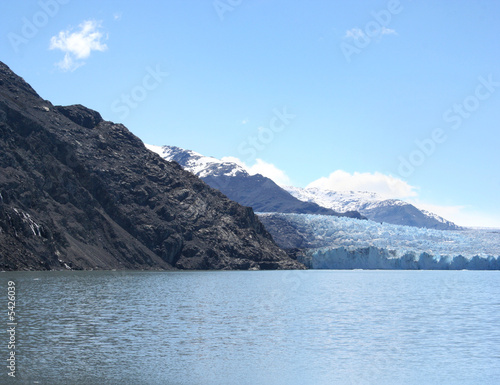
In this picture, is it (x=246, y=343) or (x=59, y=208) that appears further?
(x=59, y=208)

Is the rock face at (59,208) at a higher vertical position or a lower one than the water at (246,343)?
higher

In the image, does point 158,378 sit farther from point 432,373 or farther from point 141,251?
point 141,251

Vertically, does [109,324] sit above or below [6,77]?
below

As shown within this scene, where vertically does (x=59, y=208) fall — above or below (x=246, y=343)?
above

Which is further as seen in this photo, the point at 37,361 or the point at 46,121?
the point at 46,121

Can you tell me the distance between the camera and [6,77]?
194125 millimetres

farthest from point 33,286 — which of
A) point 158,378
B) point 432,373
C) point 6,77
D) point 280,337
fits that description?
point 6,77

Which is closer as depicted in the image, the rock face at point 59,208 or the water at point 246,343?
the water at point 246,343

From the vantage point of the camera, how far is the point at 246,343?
4009 centimetres

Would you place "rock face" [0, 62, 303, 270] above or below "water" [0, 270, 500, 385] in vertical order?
above

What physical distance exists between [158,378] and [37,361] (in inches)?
306

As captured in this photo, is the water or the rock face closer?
the water

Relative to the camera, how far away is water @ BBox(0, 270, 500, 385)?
30.1 metres

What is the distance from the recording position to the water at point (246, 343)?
30.1m
